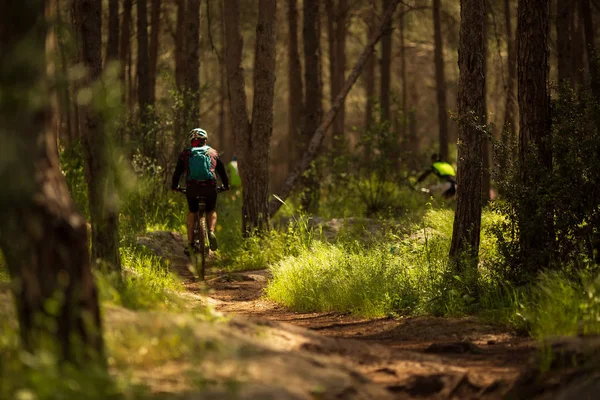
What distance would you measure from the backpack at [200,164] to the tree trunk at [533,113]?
4870 millimetres

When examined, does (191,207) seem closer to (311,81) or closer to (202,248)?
(202,248)

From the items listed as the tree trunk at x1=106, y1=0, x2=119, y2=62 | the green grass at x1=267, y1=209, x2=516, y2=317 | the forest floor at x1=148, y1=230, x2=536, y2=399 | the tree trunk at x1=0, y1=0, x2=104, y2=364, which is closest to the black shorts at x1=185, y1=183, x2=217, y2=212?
the green grass at x1=267, y1=209, x2=516, y2=317

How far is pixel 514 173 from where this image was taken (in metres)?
9.41

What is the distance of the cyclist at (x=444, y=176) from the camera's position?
1939 cm

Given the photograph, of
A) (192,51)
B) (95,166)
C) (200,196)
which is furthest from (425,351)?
(192,51)

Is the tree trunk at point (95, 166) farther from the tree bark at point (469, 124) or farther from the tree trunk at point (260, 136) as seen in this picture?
the tree trunk at point (260, 136)

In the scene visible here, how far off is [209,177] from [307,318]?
133 inches

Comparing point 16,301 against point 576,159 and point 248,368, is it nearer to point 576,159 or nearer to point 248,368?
point 248,368

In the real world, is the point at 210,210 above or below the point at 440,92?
below

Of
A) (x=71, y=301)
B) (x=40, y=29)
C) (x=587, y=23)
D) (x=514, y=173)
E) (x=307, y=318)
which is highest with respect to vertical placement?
(x=587, y=23)

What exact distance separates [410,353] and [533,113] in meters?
3.73

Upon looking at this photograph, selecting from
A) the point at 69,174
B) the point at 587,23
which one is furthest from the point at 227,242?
the point at 587,23

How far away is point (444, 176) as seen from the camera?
19.6 m

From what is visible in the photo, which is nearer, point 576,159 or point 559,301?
point 559,301
